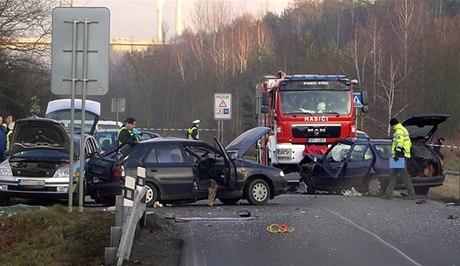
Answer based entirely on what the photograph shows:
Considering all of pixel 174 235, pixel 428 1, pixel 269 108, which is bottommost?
pixel 174 235

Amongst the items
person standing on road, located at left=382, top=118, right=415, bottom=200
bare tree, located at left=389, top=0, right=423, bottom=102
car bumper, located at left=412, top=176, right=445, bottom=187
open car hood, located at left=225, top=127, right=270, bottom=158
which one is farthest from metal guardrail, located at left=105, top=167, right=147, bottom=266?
bare tree, located at left=389, top=0, right=423, bottom=102

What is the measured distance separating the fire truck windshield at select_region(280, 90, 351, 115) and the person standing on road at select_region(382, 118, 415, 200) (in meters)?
4.26

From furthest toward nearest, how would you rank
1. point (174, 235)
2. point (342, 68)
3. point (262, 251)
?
point (342, 68), point (174, 235), point (262, 251)

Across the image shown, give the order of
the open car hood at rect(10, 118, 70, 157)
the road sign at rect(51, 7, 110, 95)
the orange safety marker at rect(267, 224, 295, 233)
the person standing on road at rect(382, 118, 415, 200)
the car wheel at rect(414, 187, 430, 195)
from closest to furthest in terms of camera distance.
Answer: the orange safety marker at rect(267, 224, 295, 233), the road sign at rect(51, 7, 110, 95), the open car hood at rect(10, 118, 70, 157), the person standing on road at rect(382, 118, 415, 200), the car wheel at rect(414, 187, 430, 195)

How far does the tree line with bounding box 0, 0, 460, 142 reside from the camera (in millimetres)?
50438

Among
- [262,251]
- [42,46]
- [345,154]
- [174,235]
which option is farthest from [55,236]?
[42,46]

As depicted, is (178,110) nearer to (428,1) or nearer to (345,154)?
(428,1)

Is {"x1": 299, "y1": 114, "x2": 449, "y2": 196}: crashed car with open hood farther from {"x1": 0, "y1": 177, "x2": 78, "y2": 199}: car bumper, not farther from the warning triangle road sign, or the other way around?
the warning triangle road sign

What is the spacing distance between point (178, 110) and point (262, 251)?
56.4 m

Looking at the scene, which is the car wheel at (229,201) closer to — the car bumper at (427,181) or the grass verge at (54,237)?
the grass verge at (54,237)

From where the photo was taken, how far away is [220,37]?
68875 mm

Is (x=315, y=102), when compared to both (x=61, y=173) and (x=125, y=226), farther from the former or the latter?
(x=125, y=226)

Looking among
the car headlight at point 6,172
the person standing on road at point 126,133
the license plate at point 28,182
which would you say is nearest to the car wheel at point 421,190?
the person standing on road at point 126,133

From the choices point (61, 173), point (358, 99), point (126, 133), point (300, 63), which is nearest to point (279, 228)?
point (61, 173)
